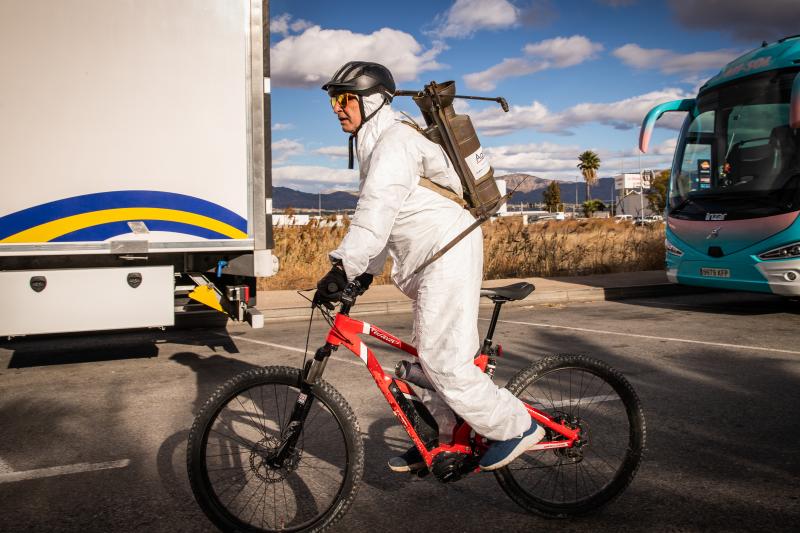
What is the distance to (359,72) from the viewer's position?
3.08 m

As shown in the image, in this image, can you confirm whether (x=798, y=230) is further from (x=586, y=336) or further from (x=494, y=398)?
(x=494, y=398)

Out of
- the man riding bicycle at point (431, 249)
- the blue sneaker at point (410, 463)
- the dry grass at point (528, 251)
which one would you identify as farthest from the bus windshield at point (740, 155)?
the blue sneaker at point (410, 463)

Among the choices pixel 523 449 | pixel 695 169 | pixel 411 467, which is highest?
pixel 695 169

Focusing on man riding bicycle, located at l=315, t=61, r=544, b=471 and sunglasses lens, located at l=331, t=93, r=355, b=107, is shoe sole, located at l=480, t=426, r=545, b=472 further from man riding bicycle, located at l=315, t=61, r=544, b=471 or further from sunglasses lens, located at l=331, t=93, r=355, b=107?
sunglasses lens, located at l=331, t=93, r=355, b=107

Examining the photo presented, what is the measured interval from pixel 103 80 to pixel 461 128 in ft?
13.2

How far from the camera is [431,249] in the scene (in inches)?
122

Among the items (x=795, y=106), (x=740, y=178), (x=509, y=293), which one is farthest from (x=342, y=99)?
(x=740, y=178)

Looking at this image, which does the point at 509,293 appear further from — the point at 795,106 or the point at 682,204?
the point at 682,204

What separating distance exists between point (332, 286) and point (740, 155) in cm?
917

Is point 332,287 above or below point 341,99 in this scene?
below

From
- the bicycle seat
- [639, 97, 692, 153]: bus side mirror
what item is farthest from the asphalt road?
[639, 97, 692, 153]: bus side mirror

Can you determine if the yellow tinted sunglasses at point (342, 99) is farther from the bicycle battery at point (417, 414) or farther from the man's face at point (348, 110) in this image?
the bicycle battery at point (417, 414)

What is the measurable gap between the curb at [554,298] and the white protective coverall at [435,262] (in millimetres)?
7025

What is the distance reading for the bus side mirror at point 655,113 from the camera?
10805 millimetres
